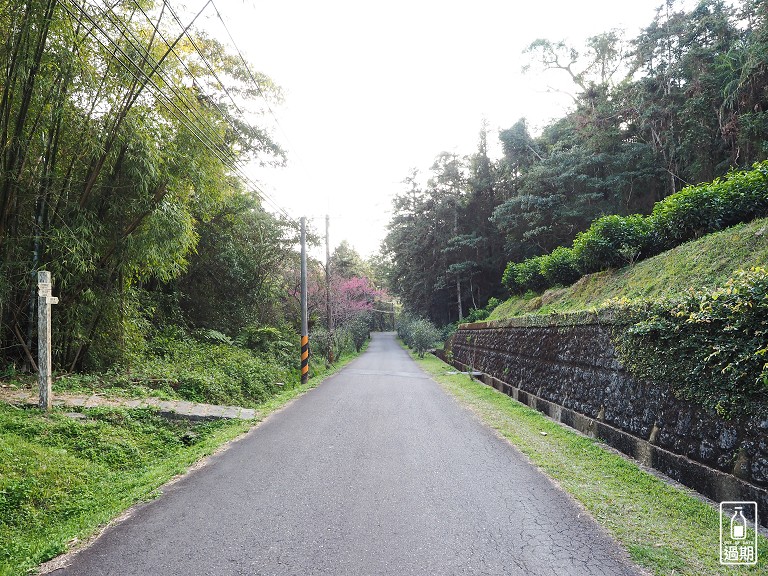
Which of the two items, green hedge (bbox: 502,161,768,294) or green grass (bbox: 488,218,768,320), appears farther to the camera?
green hedge (bbox: 502,161,768,294)

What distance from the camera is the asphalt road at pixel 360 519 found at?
256cm

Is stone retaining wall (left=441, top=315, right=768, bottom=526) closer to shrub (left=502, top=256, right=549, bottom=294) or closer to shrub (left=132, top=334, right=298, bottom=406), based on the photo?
shrub (left=502, top=256, right=549, bottom=294)

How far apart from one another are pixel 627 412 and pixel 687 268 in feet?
7.91

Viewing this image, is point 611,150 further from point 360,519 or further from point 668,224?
point 360,519

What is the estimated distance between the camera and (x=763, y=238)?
16.7ft

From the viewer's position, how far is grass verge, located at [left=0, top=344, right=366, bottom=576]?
307 centimetres

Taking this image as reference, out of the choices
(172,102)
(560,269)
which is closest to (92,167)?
(172,102)

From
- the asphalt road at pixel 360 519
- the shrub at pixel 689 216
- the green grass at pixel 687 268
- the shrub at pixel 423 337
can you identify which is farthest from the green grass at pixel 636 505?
the shrub at pixel 423 337

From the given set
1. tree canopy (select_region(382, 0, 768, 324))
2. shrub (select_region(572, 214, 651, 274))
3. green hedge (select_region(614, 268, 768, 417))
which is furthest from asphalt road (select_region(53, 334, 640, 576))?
tree canopy (select_region(382, 0, 768, 324))

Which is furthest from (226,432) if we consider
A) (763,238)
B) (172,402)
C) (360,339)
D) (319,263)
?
(360,339)

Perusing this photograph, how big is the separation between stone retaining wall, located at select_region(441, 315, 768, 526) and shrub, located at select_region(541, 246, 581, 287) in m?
2.37

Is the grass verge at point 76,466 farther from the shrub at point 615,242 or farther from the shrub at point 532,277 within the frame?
the shrub at point 532,277

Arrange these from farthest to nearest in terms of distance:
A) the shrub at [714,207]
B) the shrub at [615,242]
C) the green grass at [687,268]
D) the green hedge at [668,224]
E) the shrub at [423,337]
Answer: the shrub at [423,337]
the shrub at [615,242]
the green hedge at [668,224]
the shrub at [714,207]
the green grass at [687,268]

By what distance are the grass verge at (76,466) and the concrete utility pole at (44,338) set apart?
23 cm
